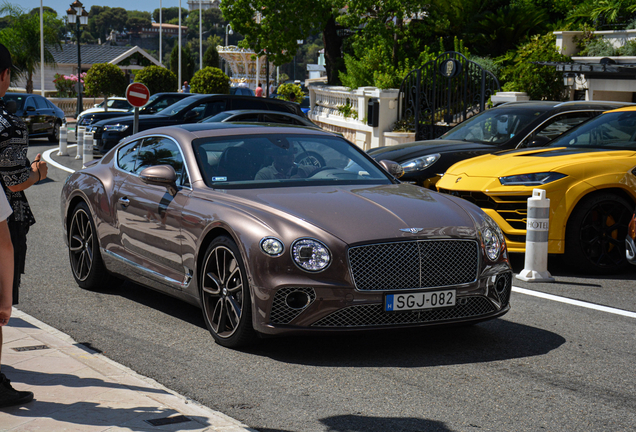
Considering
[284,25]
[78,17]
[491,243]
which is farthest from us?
[78,17]

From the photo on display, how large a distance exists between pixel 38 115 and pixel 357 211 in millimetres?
26282

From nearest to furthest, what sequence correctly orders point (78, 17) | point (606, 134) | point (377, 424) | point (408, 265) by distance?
point (377, 424)
point (408, 265)
point (606, 134)
point (78, 17)

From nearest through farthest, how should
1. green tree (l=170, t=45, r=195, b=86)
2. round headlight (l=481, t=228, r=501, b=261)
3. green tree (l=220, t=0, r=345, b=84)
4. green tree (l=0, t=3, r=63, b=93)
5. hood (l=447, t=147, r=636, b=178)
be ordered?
round headlight (l=481, t=228, r=501, b=261) → hood (l=447, t=147, r=636, b=178) → green tree (l=220, t=0, r=345, b=84) → green tree (l=0, t=3, r=63, b=93) → green tree (l=170, t=45, r=195, b=86)

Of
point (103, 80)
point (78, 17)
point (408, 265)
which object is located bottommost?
point (408, 265)

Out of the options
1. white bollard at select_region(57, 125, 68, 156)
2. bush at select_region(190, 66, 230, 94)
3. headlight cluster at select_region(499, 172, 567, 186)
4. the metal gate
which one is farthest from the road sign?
bush at select_region(190, 66, 230, 94)

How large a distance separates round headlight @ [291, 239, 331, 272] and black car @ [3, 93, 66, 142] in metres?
25.5

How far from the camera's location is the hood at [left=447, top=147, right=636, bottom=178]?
8.69 meters

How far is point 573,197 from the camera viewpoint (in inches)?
332

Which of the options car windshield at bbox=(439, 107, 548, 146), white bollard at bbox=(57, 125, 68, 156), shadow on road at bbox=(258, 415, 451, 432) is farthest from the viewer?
white bollard at bbox=(57, 125, 68, 156)

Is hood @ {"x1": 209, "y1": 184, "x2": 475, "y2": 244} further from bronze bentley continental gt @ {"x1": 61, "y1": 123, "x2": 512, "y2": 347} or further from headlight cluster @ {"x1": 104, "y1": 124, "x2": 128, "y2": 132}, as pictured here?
headlight cluster @ {"x1": 104, "y1": 124, "x2": 128, "y2": 132}

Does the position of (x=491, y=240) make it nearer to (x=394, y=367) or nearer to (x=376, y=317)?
(x=376, y=317)

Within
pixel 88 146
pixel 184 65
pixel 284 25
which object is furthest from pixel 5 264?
pixel 184 65

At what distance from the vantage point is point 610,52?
21094mm

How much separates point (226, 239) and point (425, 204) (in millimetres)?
1395
